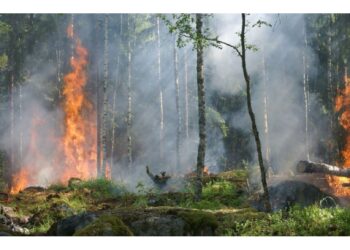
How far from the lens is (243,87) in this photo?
24812 mm

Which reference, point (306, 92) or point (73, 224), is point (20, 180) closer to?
point (306, 92)

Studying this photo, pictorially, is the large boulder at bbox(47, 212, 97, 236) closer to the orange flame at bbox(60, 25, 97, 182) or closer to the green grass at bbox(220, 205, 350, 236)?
the green grass at bbox(220, 205, 350, 236)

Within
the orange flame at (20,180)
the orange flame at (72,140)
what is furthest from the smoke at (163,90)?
the orange flame at (20,180)

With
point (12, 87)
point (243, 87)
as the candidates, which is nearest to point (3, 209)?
point (12, 87)

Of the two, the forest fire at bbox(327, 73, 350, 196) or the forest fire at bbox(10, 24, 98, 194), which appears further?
the forest fire at bbox(10, 24, 98, 194)

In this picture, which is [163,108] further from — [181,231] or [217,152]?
[181,231]

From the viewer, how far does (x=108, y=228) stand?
7066 millimetres

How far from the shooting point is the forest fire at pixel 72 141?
23781 mm

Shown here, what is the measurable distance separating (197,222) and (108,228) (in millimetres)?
1611

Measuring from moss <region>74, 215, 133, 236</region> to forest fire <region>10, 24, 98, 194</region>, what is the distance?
53.5ft

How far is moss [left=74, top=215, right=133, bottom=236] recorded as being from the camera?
7.04 metres

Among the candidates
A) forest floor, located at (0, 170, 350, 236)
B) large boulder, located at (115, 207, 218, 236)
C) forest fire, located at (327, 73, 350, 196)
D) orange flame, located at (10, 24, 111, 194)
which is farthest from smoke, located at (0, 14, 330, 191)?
large boulder, located at (115, 207, 218, 236)

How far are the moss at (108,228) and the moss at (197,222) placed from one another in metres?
1.03
